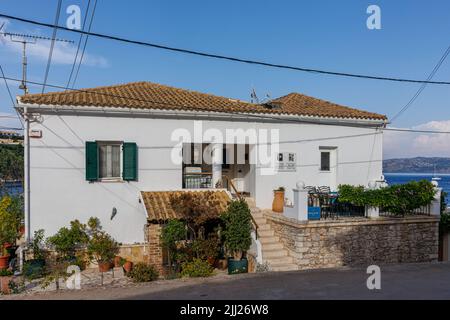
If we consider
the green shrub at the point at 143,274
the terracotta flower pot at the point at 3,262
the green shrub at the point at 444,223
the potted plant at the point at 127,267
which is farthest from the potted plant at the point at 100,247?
the green shrub at the point at 444,223

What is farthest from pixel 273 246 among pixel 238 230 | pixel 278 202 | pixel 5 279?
pixel 5 279

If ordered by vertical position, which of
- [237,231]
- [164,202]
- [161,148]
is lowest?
[237,231]

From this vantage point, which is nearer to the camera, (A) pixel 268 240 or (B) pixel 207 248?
(B) pixel 207 248

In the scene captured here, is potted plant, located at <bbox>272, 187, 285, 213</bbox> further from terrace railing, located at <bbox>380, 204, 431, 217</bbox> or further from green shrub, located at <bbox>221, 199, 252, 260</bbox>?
terrace railing, located at <bbox>380, 204, 431, 217</bbox>

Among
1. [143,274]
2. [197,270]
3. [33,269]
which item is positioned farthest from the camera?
[33,269]

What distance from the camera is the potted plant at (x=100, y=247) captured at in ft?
37.8

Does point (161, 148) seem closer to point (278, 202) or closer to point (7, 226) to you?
point (278, 202)

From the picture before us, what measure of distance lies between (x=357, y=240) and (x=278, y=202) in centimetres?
315

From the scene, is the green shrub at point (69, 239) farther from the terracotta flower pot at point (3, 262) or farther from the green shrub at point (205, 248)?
the green shrub at point (205, 248)

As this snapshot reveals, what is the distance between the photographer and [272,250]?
472 inches

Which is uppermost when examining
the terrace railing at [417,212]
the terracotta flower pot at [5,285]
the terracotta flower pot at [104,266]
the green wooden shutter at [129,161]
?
the green wooden shutter at [129,161]

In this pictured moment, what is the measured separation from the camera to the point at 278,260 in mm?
11594
